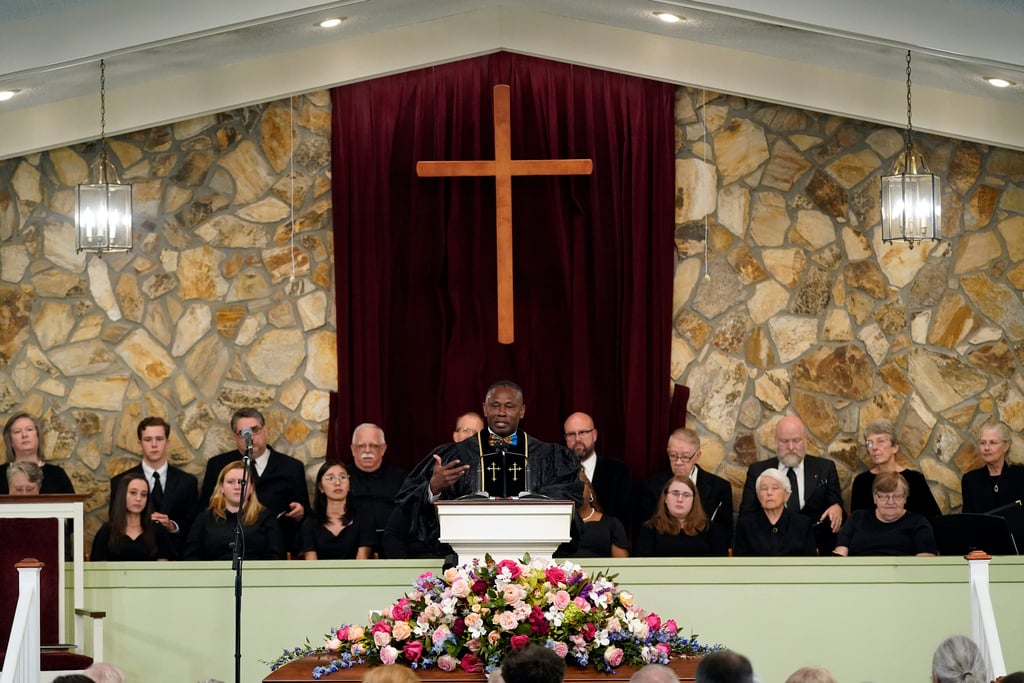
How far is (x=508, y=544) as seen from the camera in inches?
263

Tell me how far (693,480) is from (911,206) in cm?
198

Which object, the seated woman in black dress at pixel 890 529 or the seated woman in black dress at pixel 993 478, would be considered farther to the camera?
the seated woman in black dress at pixel 993 478

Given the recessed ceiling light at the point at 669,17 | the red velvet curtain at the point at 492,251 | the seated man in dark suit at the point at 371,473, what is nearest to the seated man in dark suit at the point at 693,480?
the red velvet curtain at the point at 492,251

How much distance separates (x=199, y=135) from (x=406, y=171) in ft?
4.42

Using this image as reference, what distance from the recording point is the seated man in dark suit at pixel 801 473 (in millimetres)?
9562

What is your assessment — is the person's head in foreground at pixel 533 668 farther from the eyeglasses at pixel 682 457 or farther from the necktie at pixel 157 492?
the necktie at pixel 157 492

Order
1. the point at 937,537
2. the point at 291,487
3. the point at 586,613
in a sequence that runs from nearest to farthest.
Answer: the point at 586,613, the point at 937,537, the point at 291,487

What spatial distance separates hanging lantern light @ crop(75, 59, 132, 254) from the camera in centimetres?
950

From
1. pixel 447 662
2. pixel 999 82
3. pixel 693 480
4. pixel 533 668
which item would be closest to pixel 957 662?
pixel 533 668

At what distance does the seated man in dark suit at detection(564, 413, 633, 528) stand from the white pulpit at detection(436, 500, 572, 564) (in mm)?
2866

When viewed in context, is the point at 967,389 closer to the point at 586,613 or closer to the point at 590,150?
the point at 590,150

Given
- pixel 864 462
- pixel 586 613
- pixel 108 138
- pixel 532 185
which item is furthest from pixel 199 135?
pixel 586 613

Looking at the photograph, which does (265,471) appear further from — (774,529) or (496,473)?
(774,529)

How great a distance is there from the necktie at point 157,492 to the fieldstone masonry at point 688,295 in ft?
1.92
